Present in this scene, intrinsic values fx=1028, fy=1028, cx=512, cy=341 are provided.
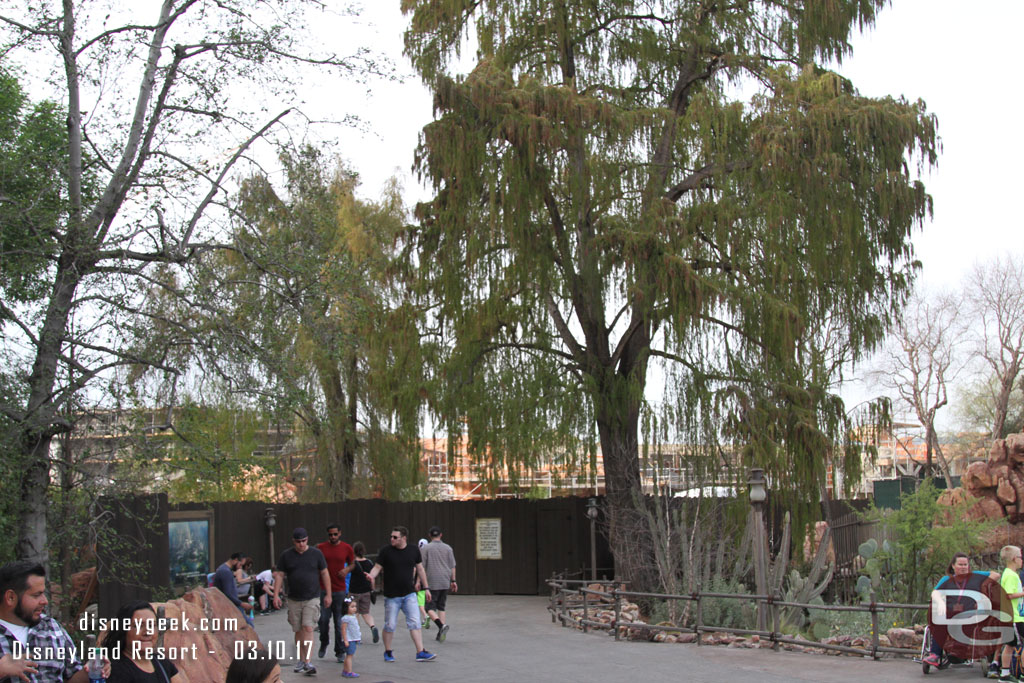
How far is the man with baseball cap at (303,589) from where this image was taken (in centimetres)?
1153

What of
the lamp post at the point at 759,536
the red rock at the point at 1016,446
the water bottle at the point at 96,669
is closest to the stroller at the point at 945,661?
the lamp post at the point at 759,536

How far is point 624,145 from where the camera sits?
19766 mm

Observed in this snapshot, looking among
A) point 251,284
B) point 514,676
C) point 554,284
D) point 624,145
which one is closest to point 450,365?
point 554,284

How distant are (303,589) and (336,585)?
43.0 inches

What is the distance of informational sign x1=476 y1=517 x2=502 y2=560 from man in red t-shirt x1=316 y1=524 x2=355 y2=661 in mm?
12778

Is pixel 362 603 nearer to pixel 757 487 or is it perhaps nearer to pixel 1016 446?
pixel 757 487

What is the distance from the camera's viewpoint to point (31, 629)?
5680mm

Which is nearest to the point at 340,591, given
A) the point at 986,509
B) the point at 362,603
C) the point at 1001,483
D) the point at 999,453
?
the point at 362,603

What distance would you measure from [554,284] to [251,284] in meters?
8.53

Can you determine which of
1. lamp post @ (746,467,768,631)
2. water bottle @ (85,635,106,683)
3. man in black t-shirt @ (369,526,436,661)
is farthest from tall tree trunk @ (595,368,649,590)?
water bottle @ (85,635,106,683)

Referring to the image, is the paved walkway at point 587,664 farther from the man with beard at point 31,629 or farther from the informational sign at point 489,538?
the informational sign at point 489,538

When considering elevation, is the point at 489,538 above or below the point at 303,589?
below

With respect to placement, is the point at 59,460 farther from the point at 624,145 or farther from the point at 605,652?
the point at 624,145

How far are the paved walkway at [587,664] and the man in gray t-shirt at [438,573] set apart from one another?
384 millimetres
